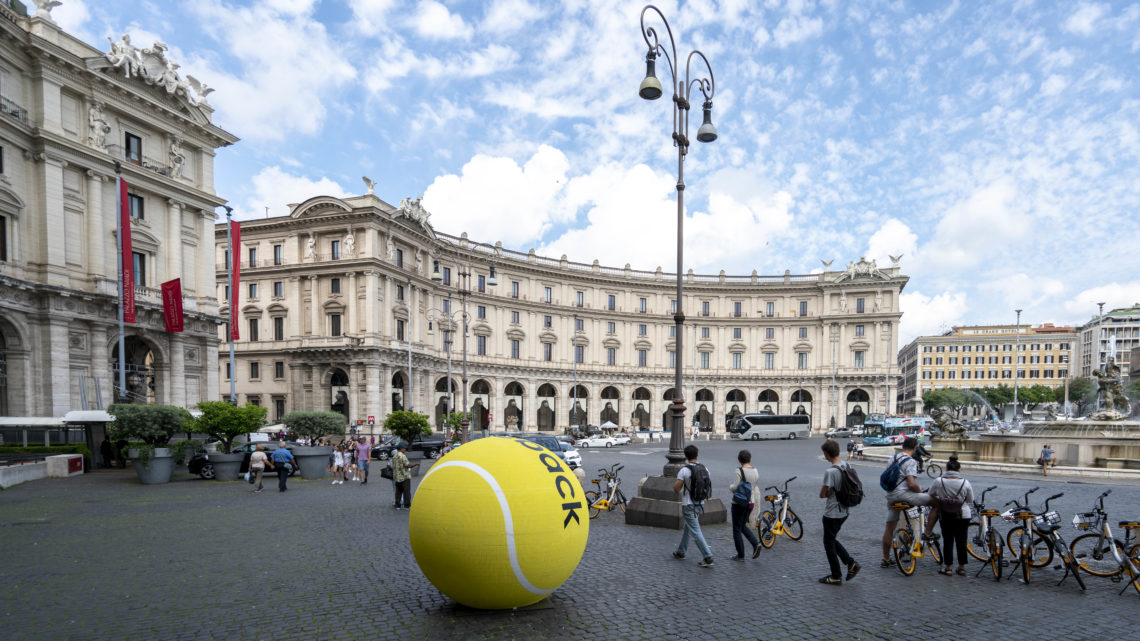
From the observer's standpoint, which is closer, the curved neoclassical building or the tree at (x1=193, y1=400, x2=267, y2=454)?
the tree at (x1=193, y1=400, x2=267, y2=454)

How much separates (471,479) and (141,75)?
1429 inches

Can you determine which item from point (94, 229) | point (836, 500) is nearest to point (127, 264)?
point (94, 229)

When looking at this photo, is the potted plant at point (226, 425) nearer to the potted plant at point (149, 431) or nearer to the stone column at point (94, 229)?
the potted plant at point (149, 431)

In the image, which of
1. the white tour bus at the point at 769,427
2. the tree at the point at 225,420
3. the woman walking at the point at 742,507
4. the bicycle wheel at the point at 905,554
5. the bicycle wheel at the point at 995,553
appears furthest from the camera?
the white tour bus at the point at 769,427

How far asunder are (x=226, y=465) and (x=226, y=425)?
1666mm

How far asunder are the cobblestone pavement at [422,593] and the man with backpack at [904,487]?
26.3 inches

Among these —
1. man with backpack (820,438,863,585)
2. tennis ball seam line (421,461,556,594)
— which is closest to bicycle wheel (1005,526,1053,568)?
man with backpack (820,438,863,585)

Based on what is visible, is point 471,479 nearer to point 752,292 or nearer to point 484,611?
point 484,611

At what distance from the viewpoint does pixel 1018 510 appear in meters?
8.63

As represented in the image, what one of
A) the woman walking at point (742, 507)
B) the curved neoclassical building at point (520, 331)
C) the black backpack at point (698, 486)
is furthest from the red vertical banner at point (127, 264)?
the woman walking at point (742, 507)

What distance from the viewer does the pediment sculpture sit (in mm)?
30594

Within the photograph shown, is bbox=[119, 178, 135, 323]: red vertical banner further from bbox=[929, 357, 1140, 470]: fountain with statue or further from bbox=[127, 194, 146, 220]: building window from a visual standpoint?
bbox=[929, 357, 1140, 470]: fountain with statue

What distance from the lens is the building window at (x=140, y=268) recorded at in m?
32.0

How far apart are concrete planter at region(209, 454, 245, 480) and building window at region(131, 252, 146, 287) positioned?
53.6ft
